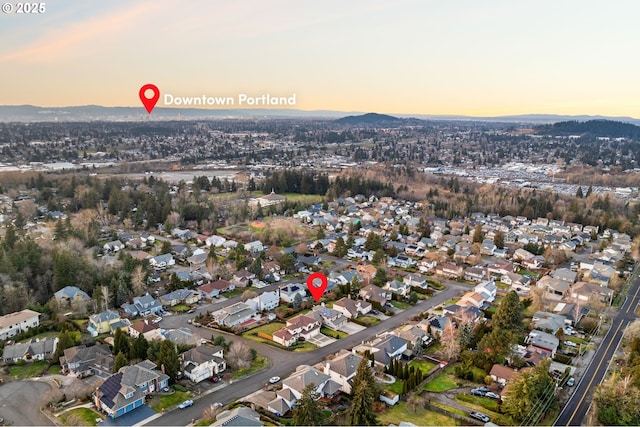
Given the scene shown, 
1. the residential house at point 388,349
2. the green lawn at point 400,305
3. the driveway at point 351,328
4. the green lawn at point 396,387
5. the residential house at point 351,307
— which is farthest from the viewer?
the green lawn at point 400,305

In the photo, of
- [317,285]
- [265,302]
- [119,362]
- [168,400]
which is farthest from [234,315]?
[168,400]

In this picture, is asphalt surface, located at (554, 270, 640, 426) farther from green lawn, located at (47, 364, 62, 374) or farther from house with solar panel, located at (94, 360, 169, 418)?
green lawn, located at (47, 364, 62, 374)

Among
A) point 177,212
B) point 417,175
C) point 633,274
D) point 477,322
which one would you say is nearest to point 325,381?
point 477,322

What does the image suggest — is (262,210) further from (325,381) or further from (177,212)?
(325,381)

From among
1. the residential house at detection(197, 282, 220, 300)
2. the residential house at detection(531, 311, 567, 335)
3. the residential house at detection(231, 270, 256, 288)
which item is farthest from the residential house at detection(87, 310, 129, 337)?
the residential house at detection(531, 311, 567, 335)

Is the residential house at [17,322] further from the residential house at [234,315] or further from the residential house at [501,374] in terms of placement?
the residential house at [501,374]

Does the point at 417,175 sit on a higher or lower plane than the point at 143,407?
higher

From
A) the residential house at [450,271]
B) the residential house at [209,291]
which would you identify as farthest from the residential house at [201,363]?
the residential house at [450,271]

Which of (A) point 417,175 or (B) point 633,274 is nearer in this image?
(B) point 633,274
